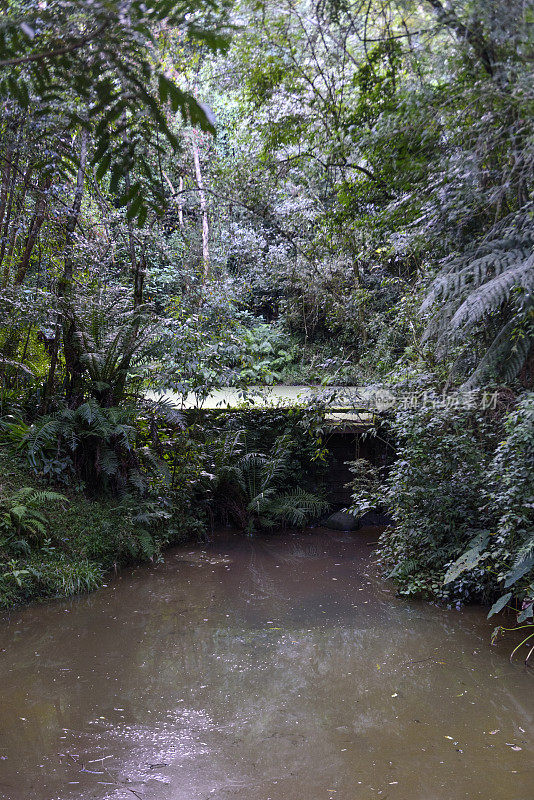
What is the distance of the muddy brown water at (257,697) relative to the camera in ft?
8.61

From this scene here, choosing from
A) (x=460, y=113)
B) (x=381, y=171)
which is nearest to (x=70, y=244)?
(x=381, y=171)

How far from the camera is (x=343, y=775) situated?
265 cm

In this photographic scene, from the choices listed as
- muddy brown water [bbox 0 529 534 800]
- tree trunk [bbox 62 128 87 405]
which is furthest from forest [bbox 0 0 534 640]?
muddy brown water [bbox 0 529 534 800]

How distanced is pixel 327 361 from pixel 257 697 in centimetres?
361

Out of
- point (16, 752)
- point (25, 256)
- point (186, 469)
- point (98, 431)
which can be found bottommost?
point (16, 752)

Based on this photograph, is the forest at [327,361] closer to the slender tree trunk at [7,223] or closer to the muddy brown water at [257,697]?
the slender tree trunk at [7,223]

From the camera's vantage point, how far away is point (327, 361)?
6254 millimetres

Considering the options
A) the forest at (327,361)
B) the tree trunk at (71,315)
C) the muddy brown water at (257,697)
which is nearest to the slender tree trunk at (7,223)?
the forest at (327,361)

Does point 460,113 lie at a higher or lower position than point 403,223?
higher

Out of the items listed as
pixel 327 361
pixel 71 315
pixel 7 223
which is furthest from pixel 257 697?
pixel 7 223

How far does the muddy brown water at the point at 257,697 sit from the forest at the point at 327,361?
0.47 metres

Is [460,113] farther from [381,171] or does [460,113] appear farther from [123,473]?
[123,473]

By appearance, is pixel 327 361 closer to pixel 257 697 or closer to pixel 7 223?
pixel 7 223

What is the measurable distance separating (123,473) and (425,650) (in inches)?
125
